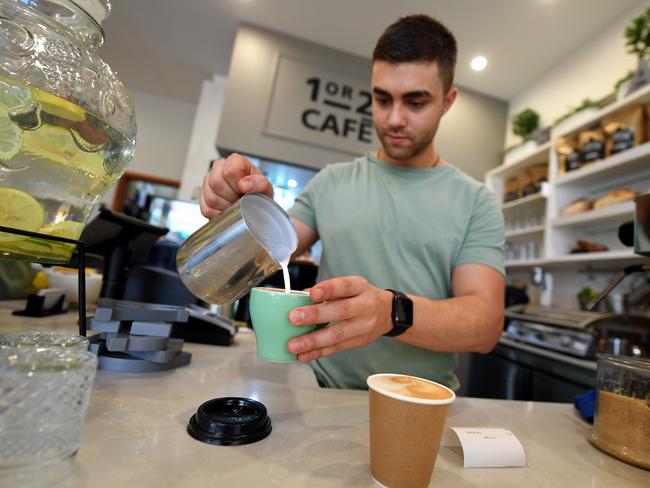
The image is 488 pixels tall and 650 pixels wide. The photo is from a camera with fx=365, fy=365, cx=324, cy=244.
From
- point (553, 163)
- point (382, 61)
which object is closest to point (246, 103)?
point (382, 61)

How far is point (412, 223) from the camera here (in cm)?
112

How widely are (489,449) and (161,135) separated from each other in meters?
5.43

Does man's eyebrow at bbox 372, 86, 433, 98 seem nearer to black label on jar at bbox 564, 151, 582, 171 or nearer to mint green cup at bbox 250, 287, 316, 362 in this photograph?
mint green cup at bbox 250, 287, 316, 362

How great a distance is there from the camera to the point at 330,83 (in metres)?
3.02

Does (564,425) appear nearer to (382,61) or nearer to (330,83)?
(382,61)

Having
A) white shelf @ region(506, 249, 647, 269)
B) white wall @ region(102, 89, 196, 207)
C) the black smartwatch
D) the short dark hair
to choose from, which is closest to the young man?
the short dark hair

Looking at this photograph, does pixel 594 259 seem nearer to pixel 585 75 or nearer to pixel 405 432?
pixel 585 75

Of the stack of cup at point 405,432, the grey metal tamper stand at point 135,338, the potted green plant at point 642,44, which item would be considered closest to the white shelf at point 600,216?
the potted green plant at point 642,44

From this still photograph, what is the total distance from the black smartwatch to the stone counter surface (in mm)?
158

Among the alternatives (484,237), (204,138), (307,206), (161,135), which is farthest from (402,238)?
(161,135)

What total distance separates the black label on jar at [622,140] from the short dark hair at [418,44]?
1.52 meters

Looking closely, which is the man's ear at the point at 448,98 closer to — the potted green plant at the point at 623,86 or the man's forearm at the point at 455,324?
the man's forearm at the point at 455,324

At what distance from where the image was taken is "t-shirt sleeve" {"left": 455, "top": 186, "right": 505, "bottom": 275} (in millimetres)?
1018

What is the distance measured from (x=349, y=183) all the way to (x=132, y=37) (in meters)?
3.40
